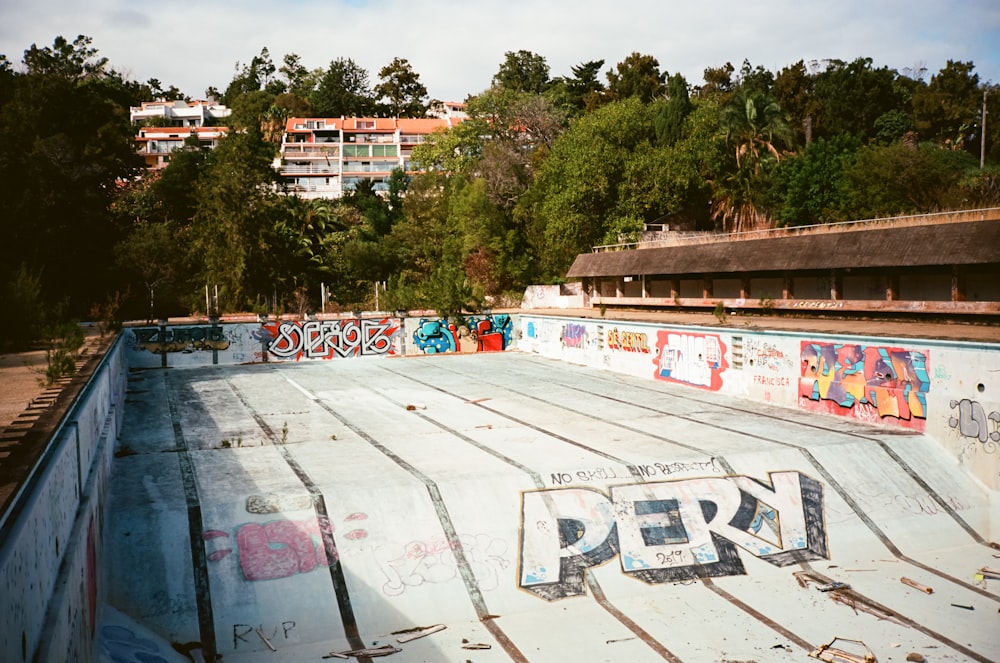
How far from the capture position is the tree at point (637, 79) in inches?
2889

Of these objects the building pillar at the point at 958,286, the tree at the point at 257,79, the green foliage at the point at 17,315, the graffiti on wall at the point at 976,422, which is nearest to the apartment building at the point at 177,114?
the tree at the point at 257,79

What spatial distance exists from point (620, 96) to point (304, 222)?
32293mm

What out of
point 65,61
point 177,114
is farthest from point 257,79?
point 65,61

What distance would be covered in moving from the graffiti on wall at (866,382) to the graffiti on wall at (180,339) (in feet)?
86.7

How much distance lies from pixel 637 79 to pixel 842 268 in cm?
4811

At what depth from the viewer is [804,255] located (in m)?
31.2

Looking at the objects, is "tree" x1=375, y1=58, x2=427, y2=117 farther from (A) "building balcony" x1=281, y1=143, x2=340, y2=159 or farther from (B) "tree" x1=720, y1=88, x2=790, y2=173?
(B) "tree" x1=720, y1=88, x2=790, y2=173

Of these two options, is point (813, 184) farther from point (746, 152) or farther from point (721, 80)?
point (721, 80)

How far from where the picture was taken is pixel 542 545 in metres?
13.8

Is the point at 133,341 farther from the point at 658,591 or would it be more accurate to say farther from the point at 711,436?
the point at 658,591

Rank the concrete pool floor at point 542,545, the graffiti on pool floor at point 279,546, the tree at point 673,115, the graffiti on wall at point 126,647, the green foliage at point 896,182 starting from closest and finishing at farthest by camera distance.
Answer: the graffiti on wall at point 126,647 < the concrete pool floor at point 542,545 < the graffiti on pool floor at point 279,546 < the green foliage at point 896,182 < the tree at point 673,115

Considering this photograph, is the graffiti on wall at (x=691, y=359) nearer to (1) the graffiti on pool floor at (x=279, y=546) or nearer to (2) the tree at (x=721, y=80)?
(1) the graffiti on pool floor at (x=279, y=546)

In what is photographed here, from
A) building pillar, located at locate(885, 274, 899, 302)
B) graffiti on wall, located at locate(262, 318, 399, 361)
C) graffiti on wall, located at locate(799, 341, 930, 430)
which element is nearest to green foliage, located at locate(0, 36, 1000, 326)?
graffiti on wall, located at locate(262, 318, 399, 361)

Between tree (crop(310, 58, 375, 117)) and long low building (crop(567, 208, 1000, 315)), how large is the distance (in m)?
92.0
